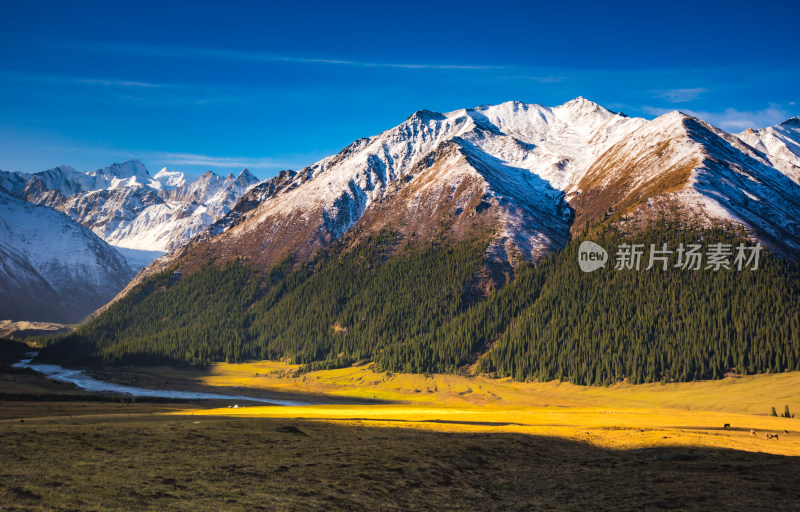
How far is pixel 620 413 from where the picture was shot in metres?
133

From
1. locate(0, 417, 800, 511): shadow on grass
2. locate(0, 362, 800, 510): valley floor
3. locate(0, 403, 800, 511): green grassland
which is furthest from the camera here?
locate(0, 362, 800, 510): valley floor

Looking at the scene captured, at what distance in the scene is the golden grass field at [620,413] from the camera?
75438 mm

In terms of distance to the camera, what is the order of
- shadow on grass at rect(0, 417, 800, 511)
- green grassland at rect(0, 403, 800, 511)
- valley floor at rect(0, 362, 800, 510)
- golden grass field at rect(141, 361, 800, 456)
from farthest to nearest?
golden grass field at rect(141, 361, 800, 456), valley floor at rect(0, 362, 800, 510), shadow on grass at rect(0, 417, 800, 511), green grassland at rect(0, 403, 800, 511)

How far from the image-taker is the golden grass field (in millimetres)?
75438

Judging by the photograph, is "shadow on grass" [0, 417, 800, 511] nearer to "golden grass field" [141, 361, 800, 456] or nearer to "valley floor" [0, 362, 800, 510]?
"valley floor" [0, 362, 800, 510]

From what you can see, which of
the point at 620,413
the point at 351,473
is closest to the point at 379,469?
the point at 351,473

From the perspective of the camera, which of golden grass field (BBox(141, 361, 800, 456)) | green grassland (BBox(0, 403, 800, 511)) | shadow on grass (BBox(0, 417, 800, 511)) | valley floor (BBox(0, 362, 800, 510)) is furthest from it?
golden grass field (BBox(141, 361, 800, 456))

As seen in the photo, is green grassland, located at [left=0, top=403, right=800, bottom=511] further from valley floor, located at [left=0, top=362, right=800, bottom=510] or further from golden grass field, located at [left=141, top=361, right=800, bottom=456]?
golden grass field, located at [left=141, top=361, right=800, bottom=456]

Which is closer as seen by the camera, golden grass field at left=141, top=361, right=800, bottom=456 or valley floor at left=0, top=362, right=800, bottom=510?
valley floor at left=0, top=362, right=800, bottom=510

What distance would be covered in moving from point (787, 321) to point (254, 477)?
205m

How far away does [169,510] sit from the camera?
109 feet

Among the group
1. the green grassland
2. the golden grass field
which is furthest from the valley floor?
the golden grass field

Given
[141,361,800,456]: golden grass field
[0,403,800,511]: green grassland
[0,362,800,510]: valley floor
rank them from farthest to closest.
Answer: [141,361,800,456]: golden grass field
[0,362,800,510]: valley floor
[0,403,800,511]: green grassland

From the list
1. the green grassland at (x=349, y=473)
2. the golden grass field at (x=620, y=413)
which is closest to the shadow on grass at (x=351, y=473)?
the green grassland at (x=349, y=473)
